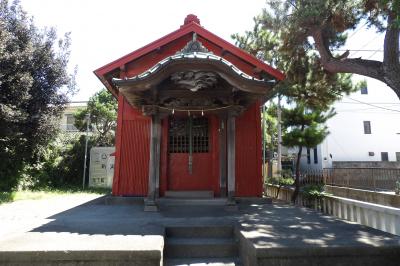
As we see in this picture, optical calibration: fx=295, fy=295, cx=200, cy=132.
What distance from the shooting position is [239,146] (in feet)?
27.8

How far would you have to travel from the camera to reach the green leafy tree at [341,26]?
687 cm

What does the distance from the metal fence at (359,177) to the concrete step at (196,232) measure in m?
8.99

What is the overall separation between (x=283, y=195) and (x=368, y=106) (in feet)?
59.2

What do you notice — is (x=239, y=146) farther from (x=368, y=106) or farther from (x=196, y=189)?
(x=368, y=106)

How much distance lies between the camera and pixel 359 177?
12.9 m

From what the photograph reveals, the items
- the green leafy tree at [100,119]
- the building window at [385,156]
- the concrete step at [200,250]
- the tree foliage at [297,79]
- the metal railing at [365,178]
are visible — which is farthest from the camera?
the building window at [385,156]

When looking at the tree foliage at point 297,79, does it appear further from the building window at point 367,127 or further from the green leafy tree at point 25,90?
the building window at point 367,127

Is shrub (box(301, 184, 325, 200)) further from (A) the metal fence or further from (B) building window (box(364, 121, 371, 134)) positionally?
(B) building window (box(364, 121, 371, 134))

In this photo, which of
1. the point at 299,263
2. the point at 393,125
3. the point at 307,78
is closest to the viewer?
the point at 299,263

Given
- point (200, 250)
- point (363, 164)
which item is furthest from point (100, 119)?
point (363, 164)

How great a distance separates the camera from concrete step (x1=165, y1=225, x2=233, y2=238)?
5.11 metres

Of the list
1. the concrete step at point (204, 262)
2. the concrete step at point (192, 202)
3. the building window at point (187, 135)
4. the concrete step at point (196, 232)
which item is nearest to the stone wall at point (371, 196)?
the concrete step at point (192, 202)

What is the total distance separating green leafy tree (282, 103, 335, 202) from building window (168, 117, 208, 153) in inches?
145

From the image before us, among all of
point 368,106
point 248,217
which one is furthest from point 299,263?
point 368,106
